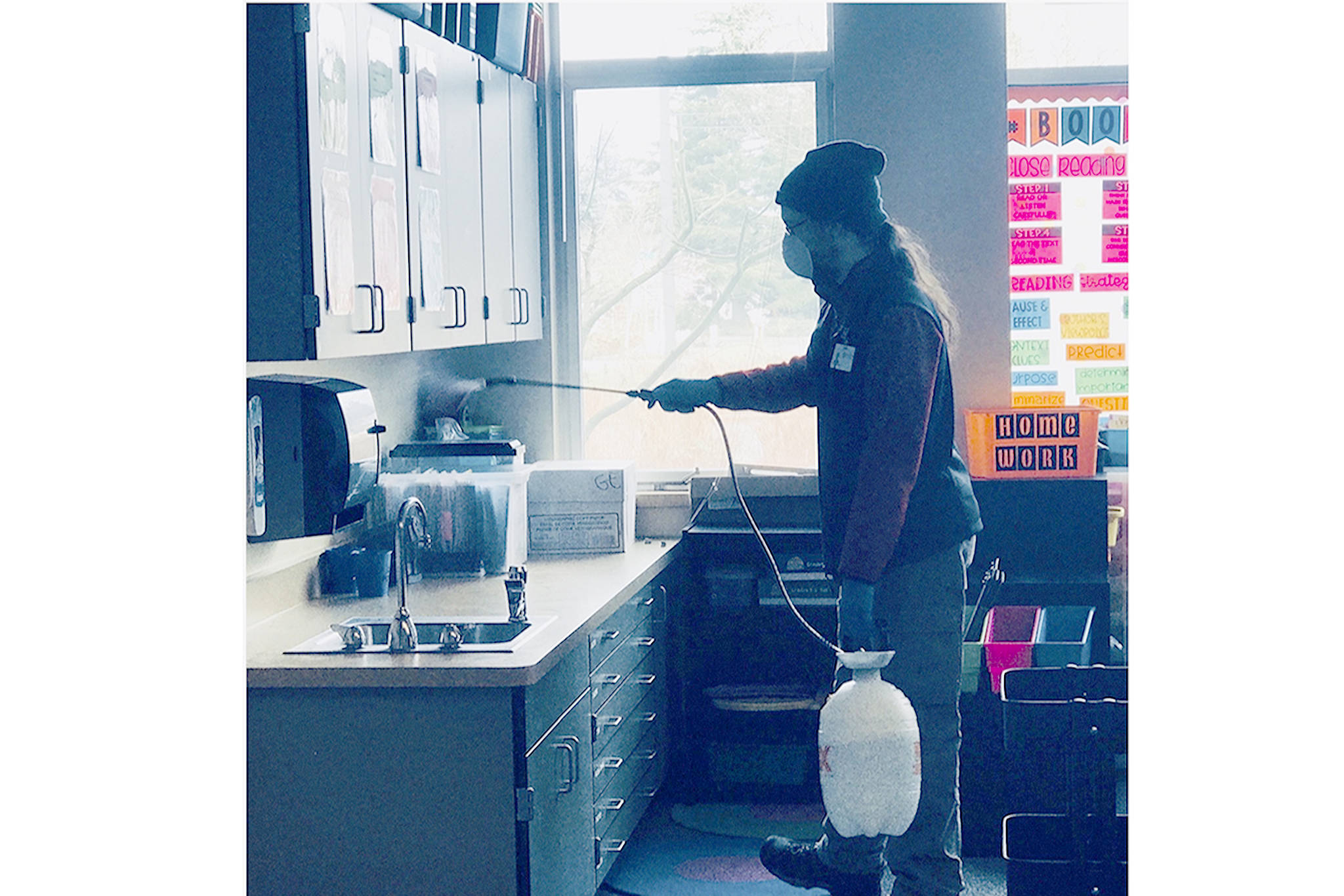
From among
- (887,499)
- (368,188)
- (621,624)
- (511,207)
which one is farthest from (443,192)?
(887,499)

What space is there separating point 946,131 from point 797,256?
1.40 metres

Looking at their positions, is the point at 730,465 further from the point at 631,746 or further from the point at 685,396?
the point at 631,746

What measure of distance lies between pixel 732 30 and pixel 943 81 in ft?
2.46

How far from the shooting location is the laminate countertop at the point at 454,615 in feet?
7.97

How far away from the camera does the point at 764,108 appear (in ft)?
15.1

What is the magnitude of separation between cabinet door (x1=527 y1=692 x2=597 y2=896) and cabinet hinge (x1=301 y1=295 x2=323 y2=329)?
2.83 feet

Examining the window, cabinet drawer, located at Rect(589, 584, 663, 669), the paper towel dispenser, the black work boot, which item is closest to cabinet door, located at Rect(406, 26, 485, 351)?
the paper towel dispenser

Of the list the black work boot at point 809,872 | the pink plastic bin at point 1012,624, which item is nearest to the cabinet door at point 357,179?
the black work boot at point 809,872

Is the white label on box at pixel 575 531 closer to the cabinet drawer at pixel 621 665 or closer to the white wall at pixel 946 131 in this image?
the cabinet drawer at pixel 621 665

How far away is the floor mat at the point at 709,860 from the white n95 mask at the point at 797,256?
1.49 meters

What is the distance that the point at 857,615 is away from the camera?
9.71 feet

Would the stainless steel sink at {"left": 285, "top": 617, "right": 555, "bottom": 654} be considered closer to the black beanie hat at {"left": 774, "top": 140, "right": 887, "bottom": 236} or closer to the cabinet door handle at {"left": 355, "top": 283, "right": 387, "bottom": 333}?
the cabinet door handle at {"left": 355, "top": 283, "right": 387, "bottom": 333}

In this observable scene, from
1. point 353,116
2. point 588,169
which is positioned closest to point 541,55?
point 588,169

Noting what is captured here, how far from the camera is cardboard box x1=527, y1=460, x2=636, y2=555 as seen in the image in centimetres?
392
